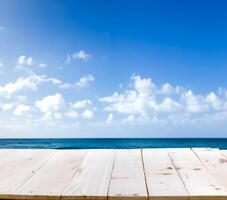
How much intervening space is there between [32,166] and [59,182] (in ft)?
1.49

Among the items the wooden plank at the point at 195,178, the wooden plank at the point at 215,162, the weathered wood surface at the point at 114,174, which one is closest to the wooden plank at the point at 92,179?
the weathered wood surface at the point at 114,174

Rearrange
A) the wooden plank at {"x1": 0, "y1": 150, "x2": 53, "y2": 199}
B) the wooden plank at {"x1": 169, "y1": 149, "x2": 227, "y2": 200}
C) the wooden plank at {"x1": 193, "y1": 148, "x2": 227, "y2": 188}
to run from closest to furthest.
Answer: the wooden plank at {"x1": 169, "y1": 149, "x2": 227, "y2": 200}
the wooden plank at {"x1": 0, "y1": 150, "x2": 53, "y2": 199}
the wooden plank at {"x1": 193, "y1": 148, "x2": 227, "y2": 188}

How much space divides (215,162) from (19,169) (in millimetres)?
1145

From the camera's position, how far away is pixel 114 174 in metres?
1.71

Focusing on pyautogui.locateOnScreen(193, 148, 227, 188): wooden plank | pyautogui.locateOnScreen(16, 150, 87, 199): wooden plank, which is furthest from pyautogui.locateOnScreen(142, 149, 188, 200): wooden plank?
Answer: pyautogui.locateOnScreen(16, 150, 87, 199): wooden plank

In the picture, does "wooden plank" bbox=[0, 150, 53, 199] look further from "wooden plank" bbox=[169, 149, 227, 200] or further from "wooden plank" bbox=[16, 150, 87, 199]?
"wooden plank" bbox=[169, 149, 227, 200]

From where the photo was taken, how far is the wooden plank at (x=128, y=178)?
1352 millimetres

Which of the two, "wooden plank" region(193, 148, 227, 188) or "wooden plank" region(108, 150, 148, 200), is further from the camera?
"wooden plank" region(193, 148, 227, 188)

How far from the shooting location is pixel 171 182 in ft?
5.07

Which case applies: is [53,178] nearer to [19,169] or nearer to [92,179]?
[92,179]

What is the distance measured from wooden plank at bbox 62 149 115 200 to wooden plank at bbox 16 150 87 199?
36 millimetres

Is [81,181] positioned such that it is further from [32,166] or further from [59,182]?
[32,166]

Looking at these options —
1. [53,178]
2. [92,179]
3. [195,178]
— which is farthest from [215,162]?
[53,178]

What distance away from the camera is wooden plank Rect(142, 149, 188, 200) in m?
1.33
